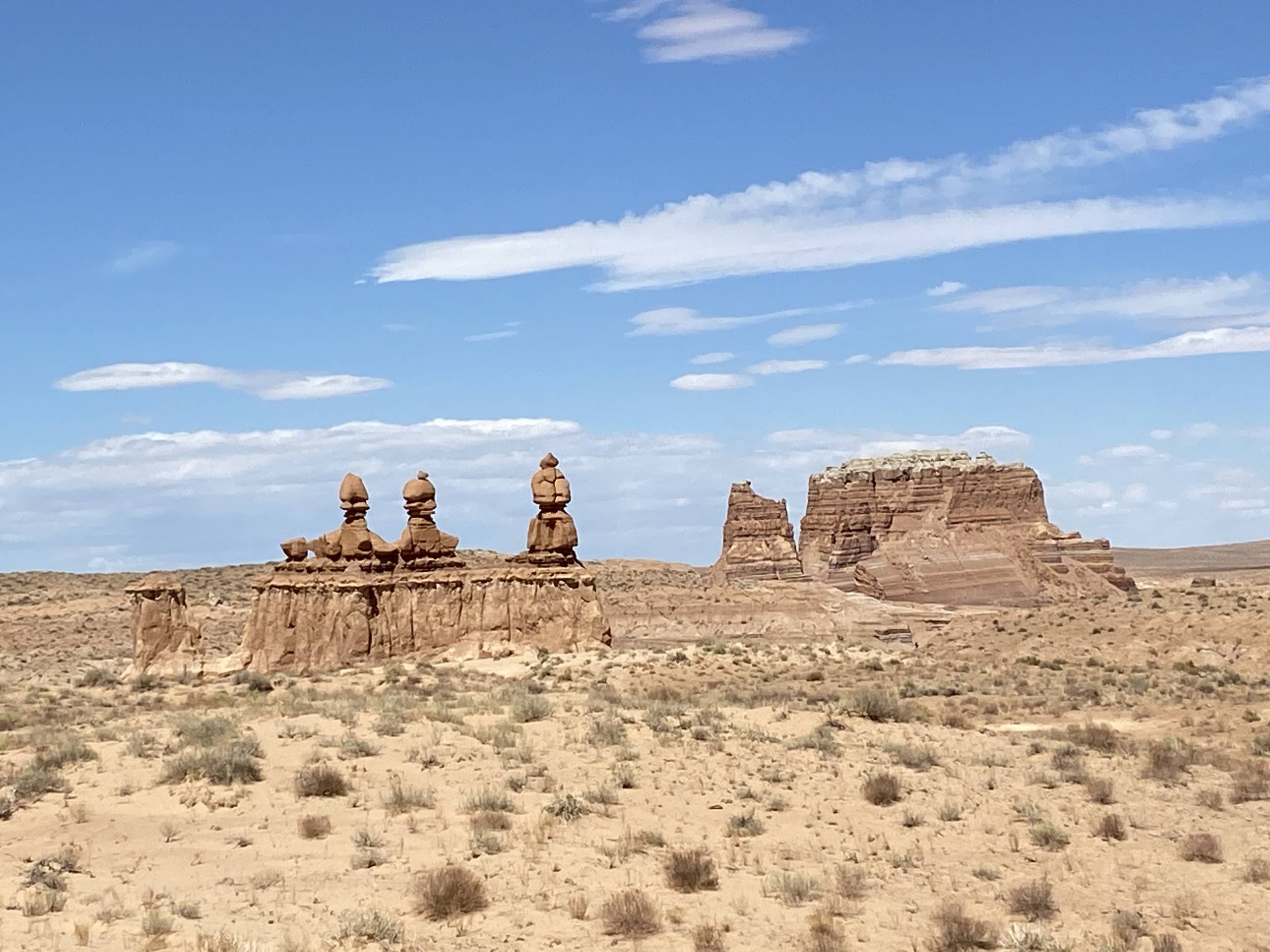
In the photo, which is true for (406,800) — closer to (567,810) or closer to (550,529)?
(567,810)

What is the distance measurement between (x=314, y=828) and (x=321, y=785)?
145cm

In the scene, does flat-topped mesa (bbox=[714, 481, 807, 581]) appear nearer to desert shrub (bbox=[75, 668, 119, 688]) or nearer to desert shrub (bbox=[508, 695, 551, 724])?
desert shrub (bbox=[75, 668, 119, 688])

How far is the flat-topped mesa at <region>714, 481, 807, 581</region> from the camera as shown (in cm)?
7681

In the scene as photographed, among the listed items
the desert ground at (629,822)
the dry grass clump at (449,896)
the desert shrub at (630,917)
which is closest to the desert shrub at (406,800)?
the desert ground at (629,822)

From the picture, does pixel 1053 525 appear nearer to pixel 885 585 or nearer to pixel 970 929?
pixel 885 585

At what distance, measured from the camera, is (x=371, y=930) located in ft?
34.9

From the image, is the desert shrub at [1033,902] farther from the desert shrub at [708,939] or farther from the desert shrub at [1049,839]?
the desert shrub at [708,939]

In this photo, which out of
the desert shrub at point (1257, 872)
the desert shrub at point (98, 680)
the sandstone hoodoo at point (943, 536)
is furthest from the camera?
the sandstone hoodoo at point (943, 536)

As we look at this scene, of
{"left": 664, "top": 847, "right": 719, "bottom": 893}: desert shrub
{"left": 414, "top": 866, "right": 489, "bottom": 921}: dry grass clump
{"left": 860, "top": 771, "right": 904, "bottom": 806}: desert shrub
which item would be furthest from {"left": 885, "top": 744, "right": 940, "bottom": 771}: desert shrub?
{"left": 414, "top": 866, "right": 489, "bottom": 921}: dry grass clump

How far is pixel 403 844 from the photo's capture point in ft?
42.5

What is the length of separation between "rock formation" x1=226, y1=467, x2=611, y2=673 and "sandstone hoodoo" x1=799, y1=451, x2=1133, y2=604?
3348 cm

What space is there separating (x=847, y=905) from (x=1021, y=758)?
8.00m

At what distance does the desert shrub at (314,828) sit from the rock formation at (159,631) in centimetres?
2481

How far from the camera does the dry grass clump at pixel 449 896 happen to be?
11.2 m
